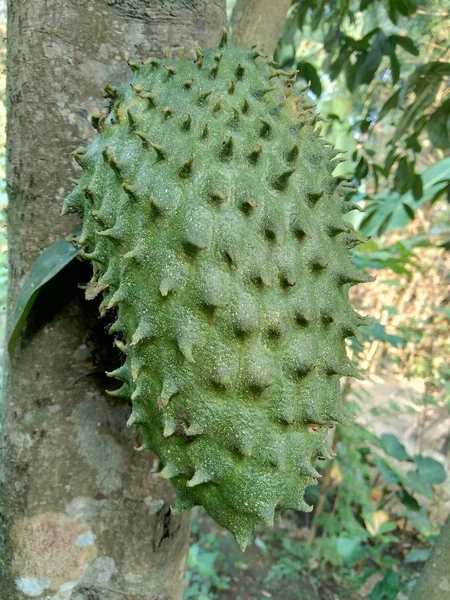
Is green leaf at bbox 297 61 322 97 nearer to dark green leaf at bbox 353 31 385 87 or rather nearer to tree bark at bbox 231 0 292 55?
dark green leaf at bbox 353 31 385 87

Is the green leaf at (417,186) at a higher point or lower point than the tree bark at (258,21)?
lower

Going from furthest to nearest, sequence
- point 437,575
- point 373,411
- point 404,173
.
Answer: point 373,411
point 404,173
point 437,575

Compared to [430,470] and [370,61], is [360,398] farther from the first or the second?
[370,61]

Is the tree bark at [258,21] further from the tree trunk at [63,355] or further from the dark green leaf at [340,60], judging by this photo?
the dark green leaf at [340,60]

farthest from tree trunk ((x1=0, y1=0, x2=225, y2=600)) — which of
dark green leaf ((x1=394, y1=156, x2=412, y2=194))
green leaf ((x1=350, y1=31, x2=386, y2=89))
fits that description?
dark green leaf ((x1=394, y1=156, x2=412, y2=194))

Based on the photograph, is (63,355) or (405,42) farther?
(405,42)

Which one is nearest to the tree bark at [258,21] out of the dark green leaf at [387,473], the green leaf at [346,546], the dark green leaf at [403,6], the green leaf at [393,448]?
the dark green leaf at [403,6]

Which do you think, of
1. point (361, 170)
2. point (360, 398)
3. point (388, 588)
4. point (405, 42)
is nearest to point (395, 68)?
point (405, 42)
